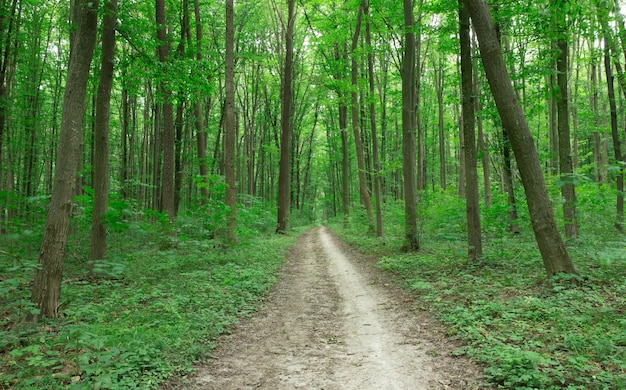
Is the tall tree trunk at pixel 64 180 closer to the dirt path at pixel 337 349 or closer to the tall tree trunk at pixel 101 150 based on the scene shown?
the tall tree trunk at pixel 101 150

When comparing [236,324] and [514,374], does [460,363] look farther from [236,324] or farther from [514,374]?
[236,324]

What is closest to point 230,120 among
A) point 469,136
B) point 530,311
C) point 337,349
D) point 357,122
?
point 357,122

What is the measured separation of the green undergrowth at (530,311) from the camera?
11.4 feet

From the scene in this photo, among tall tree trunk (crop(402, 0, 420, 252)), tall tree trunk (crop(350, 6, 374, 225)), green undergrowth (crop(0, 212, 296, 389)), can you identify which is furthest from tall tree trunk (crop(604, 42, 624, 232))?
green undergrowth (crop(0, 212, 296, 389))

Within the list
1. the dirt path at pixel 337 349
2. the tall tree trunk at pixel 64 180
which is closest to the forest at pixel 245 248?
the tall tree trunk at pixel 64 180

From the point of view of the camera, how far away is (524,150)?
6.38 meters

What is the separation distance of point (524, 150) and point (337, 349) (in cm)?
477

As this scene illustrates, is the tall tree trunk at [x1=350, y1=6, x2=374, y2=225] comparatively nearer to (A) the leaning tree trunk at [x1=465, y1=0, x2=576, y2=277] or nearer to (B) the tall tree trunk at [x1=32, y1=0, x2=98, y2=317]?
(A) the leaning tree trunk at [x1=465, y1=0, x2=576, y2=277]

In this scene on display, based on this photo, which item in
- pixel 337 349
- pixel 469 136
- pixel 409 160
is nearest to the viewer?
pixel 337 349

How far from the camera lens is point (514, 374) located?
3.49 m

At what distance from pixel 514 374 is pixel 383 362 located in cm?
137

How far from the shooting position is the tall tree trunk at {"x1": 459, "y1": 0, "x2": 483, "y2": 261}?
28.1 feet

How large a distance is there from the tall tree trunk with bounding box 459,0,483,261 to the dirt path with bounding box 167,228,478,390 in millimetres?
2557

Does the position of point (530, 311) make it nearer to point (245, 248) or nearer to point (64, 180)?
point (64, 180)
